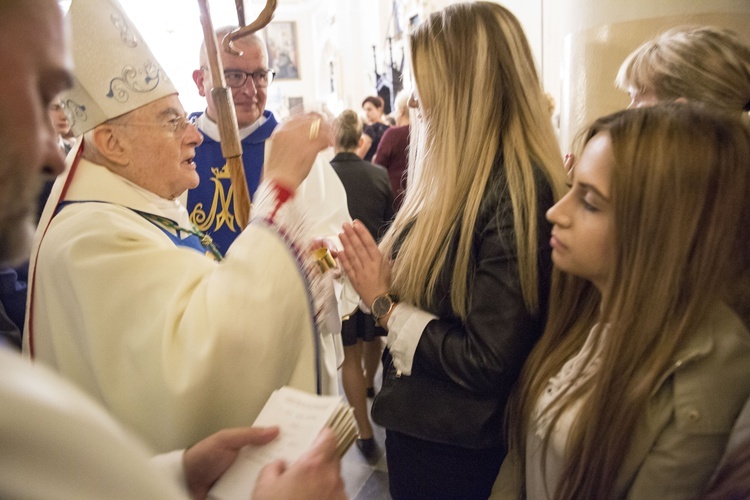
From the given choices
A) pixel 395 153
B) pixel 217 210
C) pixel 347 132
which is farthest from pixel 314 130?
pixel 395 153

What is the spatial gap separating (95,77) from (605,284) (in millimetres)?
1346

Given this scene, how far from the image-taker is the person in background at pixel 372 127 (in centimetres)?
583

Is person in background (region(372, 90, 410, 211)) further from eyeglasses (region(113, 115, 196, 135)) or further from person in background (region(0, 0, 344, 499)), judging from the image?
person in background (region(0, 0, 344, 499))

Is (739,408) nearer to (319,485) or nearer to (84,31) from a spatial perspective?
(319,485)

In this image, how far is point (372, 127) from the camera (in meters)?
6.23

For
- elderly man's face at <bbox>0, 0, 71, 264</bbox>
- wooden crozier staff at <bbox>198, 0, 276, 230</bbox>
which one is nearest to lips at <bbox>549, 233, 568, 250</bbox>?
wooden crozier staff at <bbox>198, 0, 276, 230</bbox>

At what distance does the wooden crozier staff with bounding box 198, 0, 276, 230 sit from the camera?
56.0 inches

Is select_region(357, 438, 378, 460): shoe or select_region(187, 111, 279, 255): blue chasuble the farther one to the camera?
select_region(357, 438, 378, 460): shoe

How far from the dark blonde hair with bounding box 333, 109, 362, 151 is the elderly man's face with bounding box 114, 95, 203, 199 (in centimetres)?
203

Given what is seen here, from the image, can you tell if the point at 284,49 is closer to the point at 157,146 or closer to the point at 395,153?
the point at 395,153

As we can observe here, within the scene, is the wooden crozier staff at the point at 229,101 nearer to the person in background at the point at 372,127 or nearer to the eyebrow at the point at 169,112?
the eyebrow at the point at 169,112

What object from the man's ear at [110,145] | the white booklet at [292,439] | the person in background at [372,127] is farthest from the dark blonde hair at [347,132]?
the white booklet at [292,439]

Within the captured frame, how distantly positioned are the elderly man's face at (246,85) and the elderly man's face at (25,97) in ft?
5.51

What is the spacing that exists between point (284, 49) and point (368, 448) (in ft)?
51.9
